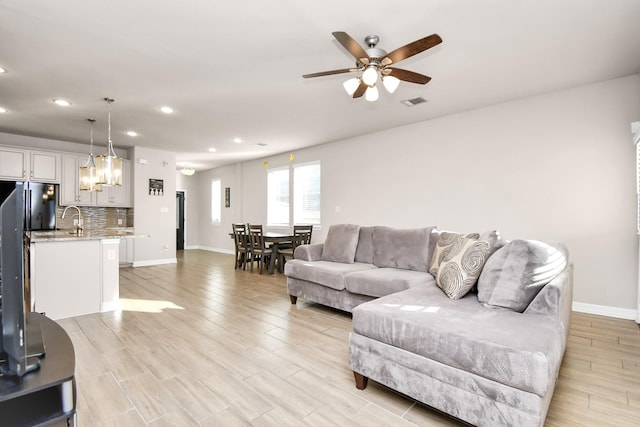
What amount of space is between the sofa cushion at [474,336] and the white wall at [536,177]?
8.39 ft

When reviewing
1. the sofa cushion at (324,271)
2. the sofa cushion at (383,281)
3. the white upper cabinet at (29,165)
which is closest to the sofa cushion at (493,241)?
the sofa cushion at (383,281)

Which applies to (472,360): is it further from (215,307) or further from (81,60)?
(81,60)

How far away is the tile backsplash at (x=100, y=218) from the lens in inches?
257

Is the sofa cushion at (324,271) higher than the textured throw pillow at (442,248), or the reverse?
the textured throw pillow at (442,248)

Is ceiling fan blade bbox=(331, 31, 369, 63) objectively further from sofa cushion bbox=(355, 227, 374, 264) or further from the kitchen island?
the kitchen island

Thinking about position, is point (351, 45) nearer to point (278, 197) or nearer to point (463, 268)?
point (463, 268)

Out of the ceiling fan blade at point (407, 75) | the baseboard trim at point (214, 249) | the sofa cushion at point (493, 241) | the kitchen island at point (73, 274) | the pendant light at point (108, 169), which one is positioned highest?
the ceiling fan blade at point (407, 75)

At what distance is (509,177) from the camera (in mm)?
4246

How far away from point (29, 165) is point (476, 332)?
749 cm

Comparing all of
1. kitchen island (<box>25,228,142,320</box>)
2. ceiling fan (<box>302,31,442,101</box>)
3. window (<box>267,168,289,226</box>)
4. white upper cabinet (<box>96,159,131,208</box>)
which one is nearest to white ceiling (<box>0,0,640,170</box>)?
ceiling fan (<box>302,31,442,101</box>)

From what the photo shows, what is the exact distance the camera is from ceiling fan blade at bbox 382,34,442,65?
2.16 metres

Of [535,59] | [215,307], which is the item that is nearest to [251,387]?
[215,307]

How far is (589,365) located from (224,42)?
3931 millimetres

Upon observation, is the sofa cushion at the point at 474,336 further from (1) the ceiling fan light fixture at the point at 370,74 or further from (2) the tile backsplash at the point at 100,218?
(2) the tile backsplash at the point at 100,218
